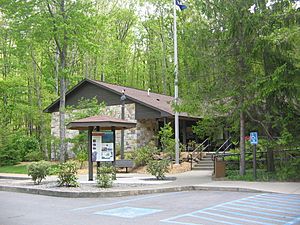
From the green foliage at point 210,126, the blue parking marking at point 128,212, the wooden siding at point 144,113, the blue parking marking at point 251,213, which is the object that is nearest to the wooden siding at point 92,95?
the wooden siding at point 144,113

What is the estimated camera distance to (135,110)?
26.9 m

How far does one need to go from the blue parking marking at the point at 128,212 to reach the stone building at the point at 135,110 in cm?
1477

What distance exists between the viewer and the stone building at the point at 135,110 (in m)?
26.1

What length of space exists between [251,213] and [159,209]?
227 centimetres

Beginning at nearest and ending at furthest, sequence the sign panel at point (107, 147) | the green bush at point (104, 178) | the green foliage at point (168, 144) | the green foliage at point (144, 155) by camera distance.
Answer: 1. the green bush at point (104, 178)
2. the sign panel at point (107, 147)
3. the green foliage at point (144, 155)
4. the green foliage at point (168, 144)

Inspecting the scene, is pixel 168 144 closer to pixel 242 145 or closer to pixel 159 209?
pixel 242 145

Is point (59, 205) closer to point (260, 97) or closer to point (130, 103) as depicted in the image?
point (260, 97)

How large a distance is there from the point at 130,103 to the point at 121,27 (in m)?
21.2

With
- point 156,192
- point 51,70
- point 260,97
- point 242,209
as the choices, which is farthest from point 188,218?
point 51,70

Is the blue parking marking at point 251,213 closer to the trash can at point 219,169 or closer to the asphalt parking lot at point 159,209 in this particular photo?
the asphalt parking lot at point 159,209

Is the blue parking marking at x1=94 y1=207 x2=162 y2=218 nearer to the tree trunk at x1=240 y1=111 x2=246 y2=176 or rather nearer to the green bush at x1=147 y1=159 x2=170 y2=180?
the green bush at x1=147 y1=159 x2=170 y2=180

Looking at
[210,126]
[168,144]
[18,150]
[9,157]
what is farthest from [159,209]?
[18,150]

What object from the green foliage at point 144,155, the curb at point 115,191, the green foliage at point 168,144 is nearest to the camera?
the curb at point 115,191

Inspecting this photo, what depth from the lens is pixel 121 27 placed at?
4609cm
